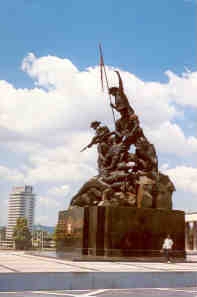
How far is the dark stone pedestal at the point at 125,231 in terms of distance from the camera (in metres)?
17.2

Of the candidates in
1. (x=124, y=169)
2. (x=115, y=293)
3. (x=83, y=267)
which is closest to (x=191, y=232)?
(x=124, y=169)

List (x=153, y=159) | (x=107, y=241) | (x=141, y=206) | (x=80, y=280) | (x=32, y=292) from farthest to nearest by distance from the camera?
1. (x=153, y=159)
2. (x=141, y=206)
3. (x=107, y=241)
4. (x=80, y=280)
5. (x=32, y=292)

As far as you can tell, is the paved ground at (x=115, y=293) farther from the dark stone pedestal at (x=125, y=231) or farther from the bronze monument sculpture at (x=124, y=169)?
the bronze monument sculpture at (x=124, y=169)

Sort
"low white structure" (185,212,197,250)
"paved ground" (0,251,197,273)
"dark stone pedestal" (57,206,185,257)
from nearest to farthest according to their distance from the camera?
"paved ground" (0,251,197,273) → "dark stone pedestal" (57,206,185,257) → "low white structure" (185,212,197,250)

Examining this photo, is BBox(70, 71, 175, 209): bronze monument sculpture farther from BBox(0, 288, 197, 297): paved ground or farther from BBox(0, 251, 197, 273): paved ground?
BBox(0, 288, 197, 297): paved ground

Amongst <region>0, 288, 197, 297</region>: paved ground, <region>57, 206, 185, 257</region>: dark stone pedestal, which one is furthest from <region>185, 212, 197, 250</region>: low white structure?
<region>0, 288, 197, 297</region>: paved ground

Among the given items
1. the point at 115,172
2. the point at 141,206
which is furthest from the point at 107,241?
the point at 115,172

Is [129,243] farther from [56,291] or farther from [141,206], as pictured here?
Result: [56,291]

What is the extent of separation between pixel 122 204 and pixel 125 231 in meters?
1.35

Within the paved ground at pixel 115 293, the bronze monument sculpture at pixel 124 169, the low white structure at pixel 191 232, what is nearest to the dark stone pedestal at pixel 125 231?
the bronze monument sculpture at pixel 124 169

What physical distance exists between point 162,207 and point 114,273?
8.08 metres

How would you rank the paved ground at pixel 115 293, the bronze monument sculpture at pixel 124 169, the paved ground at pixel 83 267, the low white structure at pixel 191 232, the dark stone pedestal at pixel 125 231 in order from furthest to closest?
the low white structure at pixel 191 232 < the bronze monument sculpture at pixel 124 169 < the dark stone pedestal at pixel 125 231 < the paved ground at pixel 83 267 < the paved ground at pixel 115 293

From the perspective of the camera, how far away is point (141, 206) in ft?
59.9

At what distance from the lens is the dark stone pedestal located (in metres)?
17.2
